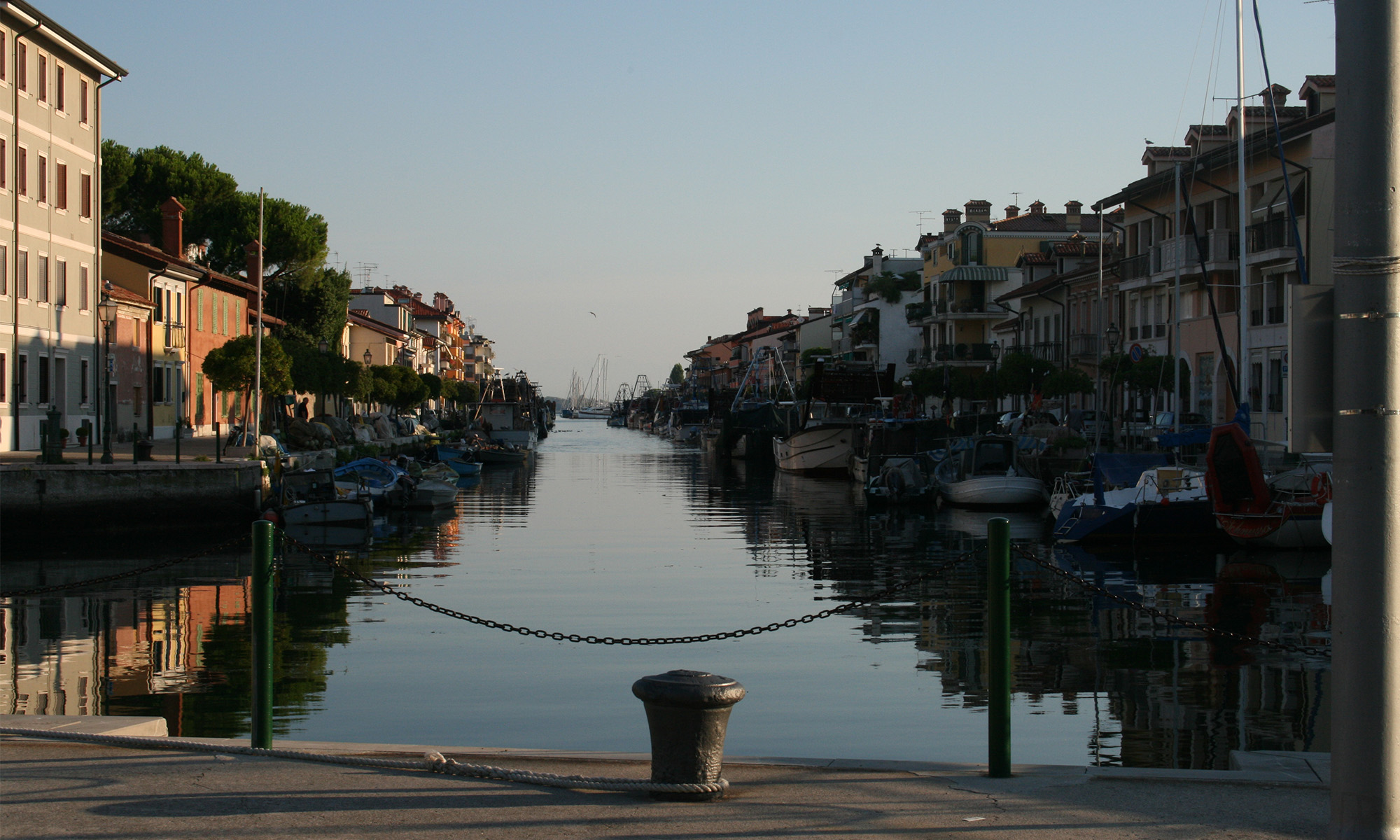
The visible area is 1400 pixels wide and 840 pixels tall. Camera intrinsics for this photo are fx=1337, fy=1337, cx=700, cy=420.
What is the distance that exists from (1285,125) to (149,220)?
5421cm

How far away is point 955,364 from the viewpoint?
8850 cm

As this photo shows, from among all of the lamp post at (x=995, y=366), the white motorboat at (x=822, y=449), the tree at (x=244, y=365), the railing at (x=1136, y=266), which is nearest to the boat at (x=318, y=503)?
the tree at (x=244, y=365)

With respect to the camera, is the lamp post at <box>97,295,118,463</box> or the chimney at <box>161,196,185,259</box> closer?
the lamp post at <box>97,295,118,463</box>

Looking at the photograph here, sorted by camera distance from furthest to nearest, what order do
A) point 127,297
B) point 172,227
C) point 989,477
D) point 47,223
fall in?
1. point 172,227
2. point 127,297
3. point 989,477
4. point 47,223

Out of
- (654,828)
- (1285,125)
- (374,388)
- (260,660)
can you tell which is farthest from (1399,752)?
(374,388)

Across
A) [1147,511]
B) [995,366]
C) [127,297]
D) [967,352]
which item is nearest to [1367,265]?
[1147,511]

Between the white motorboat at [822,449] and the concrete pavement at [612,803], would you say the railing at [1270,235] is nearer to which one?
the white motorboat at [822,449]

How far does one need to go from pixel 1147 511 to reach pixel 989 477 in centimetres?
1331

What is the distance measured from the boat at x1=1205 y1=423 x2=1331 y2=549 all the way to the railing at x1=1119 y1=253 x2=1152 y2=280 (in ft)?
84.4

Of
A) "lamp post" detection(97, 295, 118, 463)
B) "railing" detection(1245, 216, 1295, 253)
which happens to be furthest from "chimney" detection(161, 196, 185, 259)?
"railing" detection(1245, 216, 1295, 253)

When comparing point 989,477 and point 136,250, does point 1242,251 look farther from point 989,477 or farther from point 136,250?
point 136,250

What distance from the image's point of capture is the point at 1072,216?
304ft

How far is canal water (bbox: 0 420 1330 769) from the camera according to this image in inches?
518

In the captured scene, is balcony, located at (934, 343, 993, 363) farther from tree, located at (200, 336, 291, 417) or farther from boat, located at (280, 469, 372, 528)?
boat, located at (280, 469, 372, 528)
